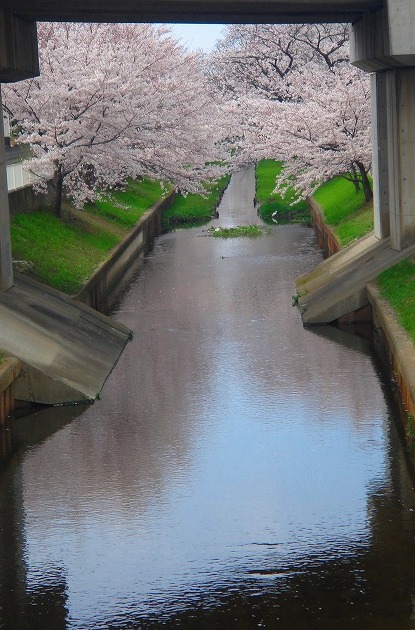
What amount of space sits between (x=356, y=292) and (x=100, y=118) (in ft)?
29.7

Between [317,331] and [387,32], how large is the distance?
242 inches

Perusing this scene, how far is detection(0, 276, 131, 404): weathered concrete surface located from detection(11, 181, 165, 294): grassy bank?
2.43 meters

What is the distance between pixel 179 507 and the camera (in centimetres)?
1240

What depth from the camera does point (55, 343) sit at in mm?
17781

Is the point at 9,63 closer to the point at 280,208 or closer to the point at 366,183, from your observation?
the point at 366,183

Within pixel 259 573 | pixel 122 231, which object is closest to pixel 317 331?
pixel 259 573

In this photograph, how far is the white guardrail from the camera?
28.0m

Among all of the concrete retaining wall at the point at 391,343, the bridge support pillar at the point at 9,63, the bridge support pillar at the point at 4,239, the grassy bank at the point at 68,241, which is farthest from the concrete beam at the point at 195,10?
the grassy bank at the point at 68,241

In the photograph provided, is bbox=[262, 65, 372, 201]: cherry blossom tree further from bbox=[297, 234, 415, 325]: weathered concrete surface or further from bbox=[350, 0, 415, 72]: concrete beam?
bbox=[350, 0, 415, 72]: concrete beam

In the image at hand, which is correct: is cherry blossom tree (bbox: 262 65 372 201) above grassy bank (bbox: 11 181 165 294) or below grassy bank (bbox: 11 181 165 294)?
above

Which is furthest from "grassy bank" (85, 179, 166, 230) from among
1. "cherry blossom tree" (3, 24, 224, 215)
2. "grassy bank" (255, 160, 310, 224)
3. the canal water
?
the canal water

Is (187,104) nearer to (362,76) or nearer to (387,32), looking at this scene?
(362,76)

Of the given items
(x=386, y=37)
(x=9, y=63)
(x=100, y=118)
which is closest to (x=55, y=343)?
(x=9, y=63)

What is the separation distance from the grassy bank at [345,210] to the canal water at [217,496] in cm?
693
